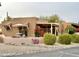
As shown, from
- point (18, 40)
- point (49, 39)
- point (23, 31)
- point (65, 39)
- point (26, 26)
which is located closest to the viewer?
point (23, 31)

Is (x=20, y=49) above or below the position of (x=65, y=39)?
above

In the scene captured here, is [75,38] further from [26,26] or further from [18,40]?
[26,26]

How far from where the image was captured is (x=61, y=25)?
448 inches

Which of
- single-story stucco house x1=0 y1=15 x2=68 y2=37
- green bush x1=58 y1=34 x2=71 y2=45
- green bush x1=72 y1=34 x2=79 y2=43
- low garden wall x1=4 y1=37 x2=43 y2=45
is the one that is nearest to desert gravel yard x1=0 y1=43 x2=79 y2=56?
low garden wall x1=4 y1=37 x2=43 y2=45

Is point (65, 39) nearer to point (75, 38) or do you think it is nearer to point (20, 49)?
point (75, 38)

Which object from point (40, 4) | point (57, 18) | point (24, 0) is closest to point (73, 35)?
point (57, 18)

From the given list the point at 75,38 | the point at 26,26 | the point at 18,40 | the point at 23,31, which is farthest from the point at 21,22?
the point at 75,38

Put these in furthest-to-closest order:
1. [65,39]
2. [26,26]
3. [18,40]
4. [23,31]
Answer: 1. [65,39]
2. [18,40]
3. [26,26]
4. [23,31]

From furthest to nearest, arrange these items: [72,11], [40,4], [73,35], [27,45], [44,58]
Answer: [73,35]
[27,45]
[72,11]
[40,4]
[44,58]

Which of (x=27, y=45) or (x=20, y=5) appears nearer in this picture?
(x=20, y=5)

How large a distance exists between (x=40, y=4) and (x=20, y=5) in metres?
0.82

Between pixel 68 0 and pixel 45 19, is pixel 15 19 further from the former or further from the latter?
pixel 68 0

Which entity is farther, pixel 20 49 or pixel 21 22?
pixel 20 49

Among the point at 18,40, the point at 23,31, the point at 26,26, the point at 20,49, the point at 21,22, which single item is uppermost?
the point at 21,22
